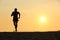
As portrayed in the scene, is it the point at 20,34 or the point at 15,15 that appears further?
the point at 15,15

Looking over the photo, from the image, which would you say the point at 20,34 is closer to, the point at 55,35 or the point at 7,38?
the point at 7,38

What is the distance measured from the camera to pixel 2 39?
24.8 ft

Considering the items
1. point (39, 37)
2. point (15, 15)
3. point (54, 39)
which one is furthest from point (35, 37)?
point (15, 15)

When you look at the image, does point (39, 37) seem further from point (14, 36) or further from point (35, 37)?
point (14, 36)

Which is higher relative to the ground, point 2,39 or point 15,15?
point 15,15

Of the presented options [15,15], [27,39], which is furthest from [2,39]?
[15,15]

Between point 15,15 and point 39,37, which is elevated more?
point 15,15

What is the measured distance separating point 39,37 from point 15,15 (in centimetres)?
329

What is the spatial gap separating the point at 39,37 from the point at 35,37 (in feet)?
0.44

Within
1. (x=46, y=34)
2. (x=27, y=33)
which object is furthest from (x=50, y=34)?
(x=27, y=33)

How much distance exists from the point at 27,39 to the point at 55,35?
93 centimetres

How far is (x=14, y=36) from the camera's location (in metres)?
7.67

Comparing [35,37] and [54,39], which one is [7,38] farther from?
[54,39]

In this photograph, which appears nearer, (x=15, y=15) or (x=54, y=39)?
(x=54, y=39)
